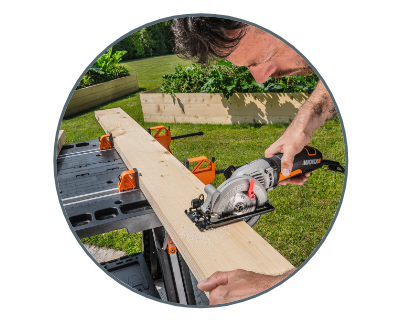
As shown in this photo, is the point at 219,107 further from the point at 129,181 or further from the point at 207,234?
the point at 207,234

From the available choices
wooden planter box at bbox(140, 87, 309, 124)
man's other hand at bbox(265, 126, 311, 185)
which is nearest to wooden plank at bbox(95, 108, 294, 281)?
man's other hand at bbox(265, 126, 311, 185)

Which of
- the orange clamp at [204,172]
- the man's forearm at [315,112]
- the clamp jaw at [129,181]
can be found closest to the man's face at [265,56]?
the man's forearm at [315,112]

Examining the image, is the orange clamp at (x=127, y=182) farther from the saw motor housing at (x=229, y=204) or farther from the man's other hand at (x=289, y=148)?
the man's other hand at (x=289, y=148)

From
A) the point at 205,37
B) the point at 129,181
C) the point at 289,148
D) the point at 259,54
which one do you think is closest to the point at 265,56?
the point at 259,54

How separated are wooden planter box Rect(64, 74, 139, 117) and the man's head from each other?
1025 millimetres

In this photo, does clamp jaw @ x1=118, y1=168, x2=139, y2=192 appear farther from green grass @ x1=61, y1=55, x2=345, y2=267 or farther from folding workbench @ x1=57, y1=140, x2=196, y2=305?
green grass @ x1=61, y1=55, x2=345, y2=267

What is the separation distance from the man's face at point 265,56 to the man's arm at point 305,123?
213 mm

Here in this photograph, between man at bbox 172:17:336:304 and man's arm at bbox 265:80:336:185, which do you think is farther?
man's arm at bbox 265:80:336:185

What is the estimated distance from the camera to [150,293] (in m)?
2.27

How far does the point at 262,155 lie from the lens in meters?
3.01

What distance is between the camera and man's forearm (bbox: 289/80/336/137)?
6.43 ft

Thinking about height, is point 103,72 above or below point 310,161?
above

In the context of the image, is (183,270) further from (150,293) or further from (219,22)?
(219,22)

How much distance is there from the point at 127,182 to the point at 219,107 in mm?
2238
